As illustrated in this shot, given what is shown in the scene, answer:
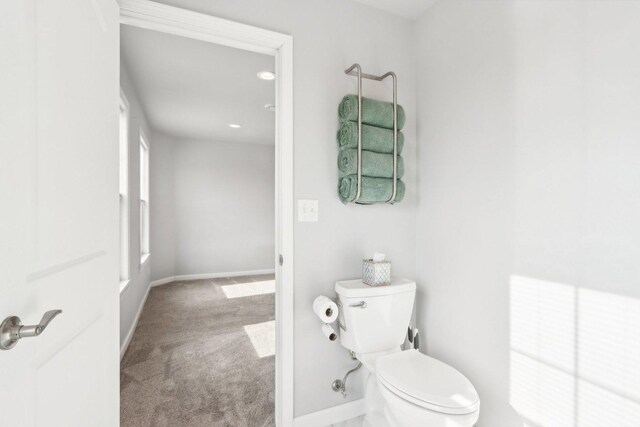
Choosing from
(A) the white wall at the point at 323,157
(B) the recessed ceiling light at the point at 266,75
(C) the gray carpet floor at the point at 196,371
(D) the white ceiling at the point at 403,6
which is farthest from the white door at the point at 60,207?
(B) the recessed ceiling light at the point at 266,75

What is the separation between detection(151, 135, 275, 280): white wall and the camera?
16.4ft

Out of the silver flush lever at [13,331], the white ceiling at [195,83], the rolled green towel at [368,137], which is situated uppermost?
the white ceiling at [195,83]

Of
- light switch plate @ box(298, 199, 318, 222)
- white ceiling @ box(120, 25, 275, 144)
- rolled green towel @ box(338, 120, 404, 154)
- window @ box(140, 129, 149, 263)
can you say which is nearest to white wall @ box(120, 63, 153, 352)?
white ceiling @ box(120, 25, 275, 144)

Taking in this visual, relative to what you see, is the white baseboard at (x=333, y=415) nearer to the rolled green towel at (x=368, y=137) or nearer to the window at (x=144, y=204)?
the rolled green towel at (x=368, y=137)

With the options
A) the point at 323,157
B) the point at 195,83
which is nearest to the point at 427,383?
the point at 323,157

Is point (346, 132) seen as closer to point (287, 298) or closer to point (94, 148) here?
point (287, 298)

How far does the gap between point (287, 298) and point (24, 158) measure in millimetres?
1190

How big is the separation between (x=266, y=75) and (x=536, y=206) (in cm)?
236

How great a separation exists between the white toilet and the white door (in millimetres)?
1038

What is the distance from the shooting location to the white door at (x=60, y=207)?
0.62 meters

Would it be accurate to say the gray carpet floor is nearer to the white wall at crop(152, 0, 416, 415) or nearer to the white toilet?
the white wall at crop(152, 0, 416, 415)

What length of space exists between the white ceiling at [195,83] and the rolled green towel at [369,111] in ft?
3.82

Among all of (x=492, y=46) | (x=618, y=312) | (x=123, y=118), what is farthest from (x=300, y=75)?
(x=123, y=118)

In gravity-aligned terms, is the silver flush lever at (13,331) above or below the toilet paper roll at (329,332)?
above
